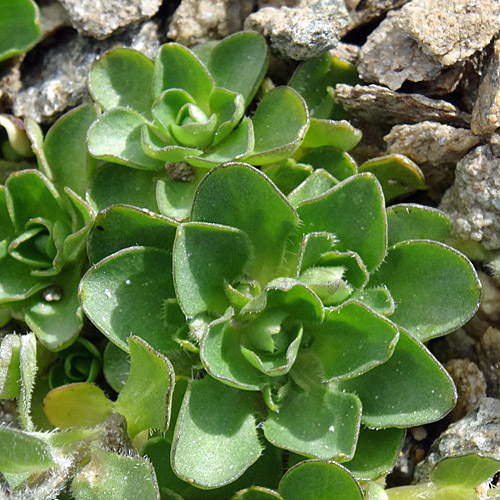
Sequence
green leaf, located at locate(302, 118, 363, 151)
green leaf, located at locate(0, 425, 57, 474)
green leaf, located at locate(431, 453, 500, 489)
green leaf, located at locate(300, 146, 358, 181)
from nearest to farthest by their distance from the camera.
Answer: green leaf, located at locate(0, 425, 57, 474) < green leaf, located at locate(431, 453, 500, 489) < green leaf, located at locate(302, 118, 363, 151) < green leaf, located at locate(300, 146, 358, 181)

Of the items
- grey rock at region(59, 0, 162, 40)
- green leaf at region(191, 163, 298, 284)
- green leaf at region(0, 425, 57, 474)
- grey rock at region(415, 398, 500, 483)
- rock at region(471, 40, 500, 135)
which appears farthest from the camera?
grey rock at region(59, 0, 162, 40)

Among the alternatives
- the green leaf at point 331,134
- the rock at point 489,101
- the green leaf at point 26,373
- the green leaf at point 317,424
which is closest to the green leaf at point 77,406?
the green leaf at point 26,373

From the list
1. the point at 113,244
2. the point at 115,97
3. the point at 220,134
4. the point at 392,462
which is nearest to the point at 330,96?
the point at 220,134

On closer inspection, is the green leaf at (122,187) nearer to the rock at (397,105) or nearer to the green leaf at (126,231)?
the green leaf at (126,231)

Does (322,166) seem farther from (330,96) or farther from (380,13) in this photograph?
(380,13)

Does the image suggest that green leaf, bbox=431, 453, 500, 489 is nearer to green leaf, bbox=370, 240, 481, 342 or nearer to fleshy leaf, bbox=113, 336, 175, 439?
green leaf, bbox=370, 240, 481, 342

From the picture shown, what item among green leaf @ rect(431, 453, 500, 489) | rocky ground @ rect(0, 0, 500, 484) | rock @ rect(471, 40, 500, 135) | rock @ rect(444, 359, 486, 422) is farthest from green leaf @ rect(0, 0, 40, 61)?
green leaf @ rect(431, 453, 500, 489)

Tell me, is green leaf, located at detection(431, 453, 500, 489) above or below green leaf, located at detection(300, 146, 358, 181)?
below

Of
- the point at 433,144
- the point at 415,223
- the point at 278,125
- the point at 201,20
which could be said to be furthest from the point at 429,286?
the point at 201,20
